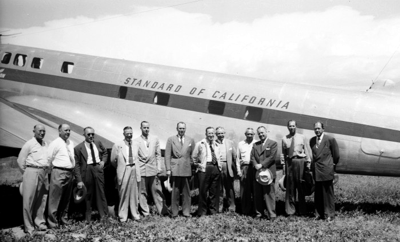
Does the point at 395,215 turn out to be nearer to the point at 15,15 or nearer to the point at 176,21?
the point at 176,21

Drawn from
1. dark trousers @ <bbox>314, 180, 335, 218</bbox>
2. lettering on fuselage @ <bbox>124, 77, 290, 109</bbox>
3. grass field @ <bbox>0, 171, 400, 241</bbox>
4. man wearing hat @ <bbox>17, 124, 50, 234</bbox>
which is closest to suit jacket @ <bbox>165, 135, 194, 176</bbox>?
grass field @ <bbox>0, 171, 400, 241</bbox>

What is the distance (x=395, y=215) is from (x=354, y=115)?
2.23m

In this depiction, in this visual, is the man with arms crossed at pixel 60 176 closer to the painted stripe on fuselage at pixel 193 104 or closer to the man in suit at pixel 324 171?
the painted stripe on fuselage at pixel 193 104

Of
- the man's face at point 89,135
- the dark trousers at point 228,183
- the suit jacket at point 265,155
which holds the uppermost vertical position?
the suit jacket at point 265,155

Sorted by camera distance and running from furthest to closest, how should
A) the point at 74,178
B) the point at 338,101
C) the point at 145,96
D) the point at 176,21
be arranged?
the point at 176,21
the point at 145,96
the point at 338,101
the point at 74,178

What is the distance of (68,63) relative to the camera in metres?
11.2

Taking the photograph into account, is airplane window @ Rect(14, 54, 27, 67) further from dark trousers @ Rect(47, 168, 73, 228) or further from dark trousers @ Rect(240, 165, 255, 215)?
dark trousers @ Rect(240, 165, 255, 215)

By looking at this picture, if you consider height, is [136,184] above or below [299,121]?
below

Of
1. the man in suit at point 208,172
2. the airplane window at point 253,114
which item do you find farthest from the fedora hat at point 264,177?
the airplane window at point 253,114

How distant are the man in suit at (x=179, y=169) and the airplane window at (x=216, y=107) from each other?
1923mm

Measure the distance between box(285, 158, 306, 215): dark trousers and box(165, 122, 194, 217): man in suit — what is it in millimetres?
2057

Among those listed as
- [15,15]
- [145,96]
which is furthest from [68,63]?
[15,15]

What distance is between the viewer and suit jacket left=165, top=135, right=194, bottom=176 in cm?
753

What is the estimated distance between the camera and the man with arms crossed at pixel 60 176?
6633 millimetres
